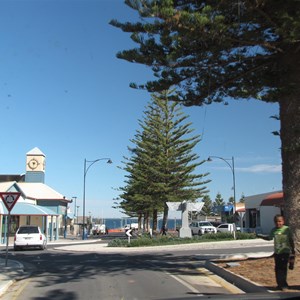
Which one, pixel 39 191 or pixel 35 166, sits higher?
pixel 35 166

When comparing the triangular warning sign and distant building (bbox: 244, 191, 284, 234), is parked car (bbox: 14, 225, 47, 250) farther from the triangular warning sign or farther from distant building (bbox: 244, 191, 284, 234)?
distant building (bbox: 244, 191, 284, 234)

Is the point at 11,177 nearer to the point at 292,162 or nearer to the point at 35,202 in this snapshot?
the point at 35,202

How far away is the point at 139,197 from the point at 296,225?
34516mm

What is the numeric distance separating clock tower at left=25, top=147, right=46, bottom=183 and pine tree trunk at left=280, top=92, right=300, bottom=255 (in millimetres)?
40833

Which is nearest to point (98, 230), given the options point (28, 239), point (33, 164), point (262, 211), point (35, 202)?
point (33, 164)

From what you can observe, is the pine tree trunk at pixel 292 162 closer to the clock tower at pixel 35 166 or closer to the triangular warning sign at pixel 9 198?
the triangular warning sign at pixel 9 198

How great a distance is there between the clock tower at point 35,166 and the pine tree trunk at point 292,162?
40833 mm

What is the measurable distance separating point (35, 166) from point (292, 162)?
41.5 metres

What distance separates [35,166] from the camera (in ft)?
169

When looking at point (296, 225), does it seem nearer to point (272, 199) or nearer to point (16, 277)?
point (16, 277)

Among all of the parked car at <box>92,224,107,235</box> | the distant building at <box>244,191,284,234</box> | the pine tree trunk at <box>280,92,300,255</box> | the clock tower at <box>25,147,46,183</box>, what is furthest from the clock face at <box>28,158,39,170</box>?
the pine tree trunk at <box>280,92,300,255</box>

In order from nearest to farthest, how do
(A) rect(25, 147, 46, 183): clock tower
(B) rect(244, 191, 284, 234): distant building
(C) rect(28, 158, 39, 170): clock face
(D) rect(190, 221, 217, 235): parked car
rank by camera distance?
→ 1. (B) rect(244, 191, 284, 234): distant building
2. (D) rect(190, 221, 217, 235): parked car
3. (A) rect(25, 147, 46, 183): clock tower
4. (C) rect(28, 158, 39, 170): clock face

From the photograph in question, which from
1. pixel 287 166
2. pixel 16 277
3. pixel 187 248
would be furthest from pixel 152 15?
pixel 187 248

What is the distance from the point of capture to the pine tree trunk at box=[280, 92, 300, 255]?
1324cm
